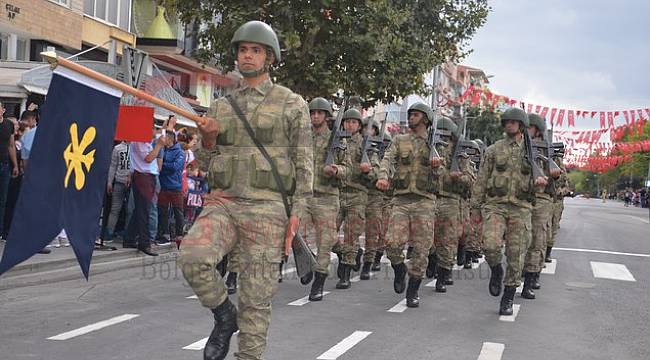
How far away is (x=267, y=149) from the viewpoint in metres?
5.27

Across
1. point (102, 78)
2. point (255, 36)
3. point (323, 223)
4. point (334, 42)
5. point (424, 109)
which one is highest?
point (334, 42)

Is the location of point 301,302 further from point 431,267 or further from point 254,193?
point 254,193

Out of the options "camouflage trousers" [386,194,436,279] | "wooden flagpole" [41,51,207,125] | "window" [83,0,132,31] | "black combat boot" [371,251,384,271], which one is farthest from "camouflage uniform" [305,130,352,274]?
"window" [83,0,132,31]

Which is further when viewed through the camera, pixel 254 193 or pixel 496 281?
pixel 496 281

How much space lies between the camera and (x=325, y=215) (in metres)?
9.46

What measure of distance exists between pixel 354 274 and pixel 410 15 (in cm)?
960

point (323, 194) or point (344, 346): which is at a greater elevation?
point (323, 194)

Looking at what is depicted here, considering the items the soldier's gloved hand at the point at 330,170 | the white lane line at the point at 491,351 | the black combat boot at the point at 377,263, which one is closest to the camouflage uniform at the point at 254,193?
the white lane line at the point at 491,351

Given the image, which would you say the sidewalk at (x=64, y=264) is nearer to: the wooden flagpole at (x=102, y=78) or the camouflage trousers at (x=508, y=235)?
the wooden flagpole at (x=102, y=78)

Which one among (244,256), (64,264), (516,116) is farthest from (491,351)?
(64,264)

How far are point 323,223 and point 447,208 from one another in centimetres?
226

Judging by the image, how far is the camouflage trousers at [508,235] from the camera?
29.2ft

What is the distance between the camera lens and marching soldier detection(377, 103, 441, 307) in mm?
9055

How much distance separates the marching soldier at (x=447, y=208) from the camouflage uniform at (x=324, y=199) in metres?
1.36
